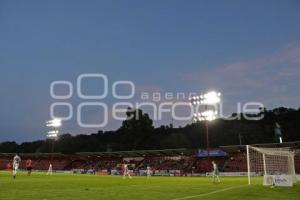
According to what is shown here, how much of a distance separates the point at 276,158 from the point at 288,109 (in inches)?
3395

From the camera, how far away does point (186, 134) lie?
139m

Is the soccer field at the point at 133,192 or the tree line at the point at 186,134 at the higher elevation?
the tree line at the point at 186,134

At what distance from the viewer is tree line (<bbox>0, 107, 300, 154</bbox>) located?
4515 inches

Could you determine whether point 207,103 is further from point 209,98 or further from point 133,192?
point 133,192

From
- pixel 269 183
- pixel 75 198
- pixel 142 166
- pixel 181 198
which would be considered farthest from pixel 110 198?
pixel 142 166

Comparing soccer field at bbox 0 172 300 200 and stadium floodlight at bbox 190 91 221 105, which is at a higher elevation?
stadium floodlight at bbox 190 91 221 105

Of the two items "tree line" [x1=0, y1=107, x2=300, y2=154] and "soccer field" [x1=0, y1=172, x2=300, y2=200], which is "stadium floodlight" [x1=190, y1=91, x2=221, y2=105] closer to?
"soccer field" [x1=0, y1=172, x2=300, y2=200]

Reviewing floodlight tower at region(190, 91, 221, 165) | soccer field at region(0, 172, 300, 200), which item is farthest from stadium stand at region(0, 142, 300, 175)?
soccer field at region(0, 172, 300, 200)

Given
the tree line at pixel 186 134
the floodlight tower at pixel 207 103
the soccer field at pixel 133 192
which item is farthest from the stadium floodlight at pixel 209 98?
the tree line at pixel 186 134

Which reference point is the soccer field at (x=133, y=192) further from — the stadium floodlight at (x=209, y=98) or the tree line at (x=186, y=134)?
the tree line at (x=186, y=134)

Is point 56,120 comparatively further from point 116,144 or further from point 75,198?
point 75,198

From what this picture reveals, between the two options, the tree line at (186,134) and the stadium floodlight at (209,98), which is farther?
the tree line at (186,134)

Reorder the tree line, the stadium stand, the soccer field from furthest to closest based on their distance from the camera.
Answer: the tree line, the stadium stand, the soccer field

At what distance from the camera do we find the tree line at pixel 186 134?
114688 millimetres
